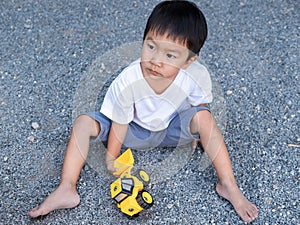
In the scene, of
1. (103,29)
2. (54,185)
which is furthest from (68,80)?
Answer: (54,185)

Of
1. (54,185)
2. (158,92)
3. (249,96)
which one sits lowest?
(54,185)

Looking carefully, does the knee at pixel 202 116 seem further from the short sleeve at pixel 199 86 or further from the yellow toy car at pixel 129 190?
the yellow toy car at pixel 129 190

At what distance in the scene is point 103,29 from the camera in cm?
215

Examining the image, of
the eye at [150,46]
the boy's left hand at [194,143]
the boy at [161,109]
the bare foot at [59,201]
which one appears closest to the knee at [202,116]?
the boy at [161,109]

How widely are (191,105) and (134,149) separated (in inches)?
10.1

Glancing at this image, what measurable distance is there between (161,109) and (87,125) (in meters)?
0.25

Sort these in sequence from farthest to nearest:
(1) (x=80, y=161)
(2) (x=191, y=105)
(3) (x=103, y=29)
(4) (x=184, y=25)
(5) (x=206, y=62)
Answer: (3) (x=103, y=29)
(5) (x=206, y=62)
(2) (x=191, y=105)
(1) (x=80, y=161)
(4) (x=184, y=25)

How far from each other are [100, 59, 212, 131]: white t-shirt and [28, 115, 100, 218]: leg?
78 millimetres

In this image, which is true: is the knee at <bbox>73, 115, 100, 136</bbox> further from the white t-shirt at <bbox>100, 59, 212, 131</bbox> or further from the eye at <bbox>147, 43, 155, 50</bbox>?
the eye at <bbox>147, 43, 155, 50</bbox>

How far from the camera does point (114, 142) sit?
1506 mm

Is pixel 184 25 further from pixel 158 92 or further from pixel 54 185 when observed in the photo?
pixel 54 185

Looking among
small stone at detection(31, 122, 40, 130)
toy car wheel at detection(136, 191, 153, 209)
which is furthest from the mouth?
small stone at detection(31, 122, 40, 130)

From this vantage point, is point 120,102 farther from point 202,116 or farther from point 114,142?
point 202,116

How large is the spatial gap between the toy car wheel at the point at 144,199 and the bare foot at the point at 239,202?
9.1 inches
